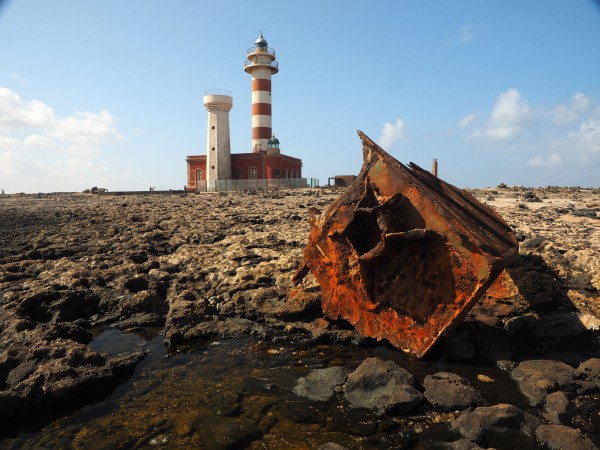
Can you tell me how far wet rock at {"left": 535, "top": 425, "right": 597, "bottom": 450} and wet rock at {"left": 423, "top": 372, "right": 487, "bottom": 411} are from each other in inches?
20.3

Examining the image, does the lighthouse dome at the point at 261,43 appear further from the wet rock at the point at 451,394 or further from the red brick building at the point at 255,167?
the wet rock at the point at 451,394

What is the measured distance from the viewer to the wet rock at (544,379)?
12.1 feet

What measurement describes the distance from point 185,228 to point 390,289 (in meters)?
6.73

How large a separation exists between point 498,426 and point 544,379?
1.07 meters

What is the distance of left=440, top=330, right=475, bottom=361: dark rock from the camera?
14.4ft

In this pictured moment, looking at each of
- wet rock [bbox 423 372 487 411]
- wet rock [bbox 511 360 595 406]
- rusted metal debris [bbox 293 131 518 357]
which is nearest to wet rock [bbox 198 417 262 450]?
wet rock [bbox 423 372 487 411]

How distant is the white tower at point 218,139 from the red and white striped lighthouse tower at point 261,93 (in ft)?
7.15

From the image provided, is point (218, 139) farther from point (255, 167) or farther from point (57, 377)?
point (57, 377)

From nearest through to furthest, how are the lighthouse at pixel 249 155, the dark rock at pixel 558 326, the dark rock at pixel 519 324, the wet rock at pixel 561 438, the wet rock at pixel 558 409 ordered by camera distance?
the wet rock at pixel 561 438
the wet rock at pixel 558 409
the dark rock at pixel 558 326
the dark rock at pixel 519 324
the lighthouse at pixel 249 155

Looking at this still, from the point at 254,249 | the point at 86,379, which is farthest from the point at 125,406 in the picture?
the point at 254,249

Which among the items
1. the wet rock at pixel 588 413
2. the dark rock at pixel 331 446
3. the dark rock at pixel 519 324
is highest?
the dark rock at pixel 519 324

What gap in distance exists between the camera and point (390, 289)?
168 inches

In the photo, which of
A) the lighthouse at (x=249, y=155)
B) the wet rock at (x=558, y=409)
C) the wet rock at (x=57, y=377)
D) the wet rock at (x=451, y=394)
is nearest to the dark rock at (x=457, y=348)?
the wet rock at (x=451, y=394)

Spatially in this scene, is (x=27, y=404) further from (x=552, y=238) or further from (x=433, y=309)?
(x=552, y=238)
